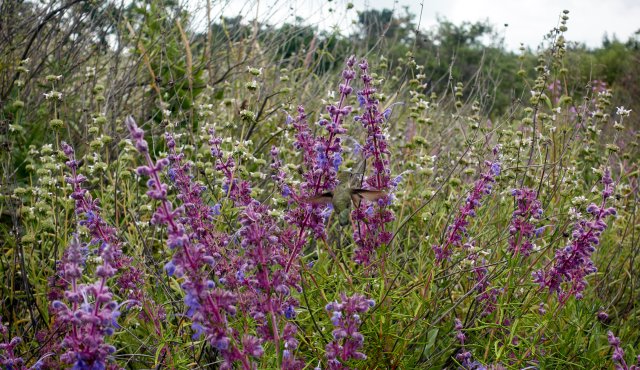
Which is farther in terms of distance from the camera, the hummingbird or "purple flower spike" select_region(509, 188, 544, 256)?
"purple flower spike" select_region(509, 188, 544, 256)

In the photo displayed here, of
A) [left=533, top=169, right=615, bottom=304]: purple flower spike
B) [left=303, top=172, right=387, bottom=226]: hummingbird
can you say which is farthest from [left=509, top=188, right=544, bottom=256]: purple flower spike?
[left=303, top=172, right=387, bottom=226]: hummingbird

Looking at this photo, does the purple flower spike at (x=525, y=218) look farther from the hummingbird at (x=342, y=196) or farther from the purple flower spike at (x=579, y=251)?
the hummingbird at (x=342, y=196)

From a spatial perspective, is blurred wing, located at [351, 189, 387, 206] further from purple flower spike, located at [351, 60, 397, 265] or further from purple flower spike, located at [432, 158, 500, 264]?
purple flower spike, located at [432, 158, 500, 264]

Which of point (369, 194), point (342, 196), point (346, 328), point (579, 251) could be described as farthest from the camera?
point (579, 251)

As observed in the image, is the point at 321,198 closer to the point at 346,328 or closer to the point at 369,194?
the point at 369,194

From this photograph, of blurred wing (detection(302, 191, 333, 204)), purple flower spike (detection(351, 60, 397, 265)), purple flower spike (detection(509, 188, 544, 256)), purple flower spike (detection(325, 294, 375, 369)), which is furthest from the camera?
purple flower spike (detection(509, 188, 544, 256))

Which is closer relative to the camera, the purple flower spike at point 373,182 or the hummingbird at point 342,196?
the hummingbird at point 342,196

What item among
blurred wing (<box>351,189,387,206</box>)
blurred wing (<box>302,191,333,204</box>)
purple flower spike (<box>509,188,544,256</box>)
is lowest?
purple flower spike (<box>509,188,544,256</box>)

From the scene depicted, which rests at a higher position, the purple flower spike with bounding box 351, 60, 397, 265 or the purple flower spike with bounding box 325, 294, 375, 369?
the purple flower spike with bounding box 351, 60, 397, 265

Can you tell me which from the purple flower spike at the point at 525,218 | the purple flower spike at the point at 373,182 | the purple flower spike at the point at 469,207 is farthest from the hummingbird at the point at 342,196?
the purple flower spike at the point at 525,218

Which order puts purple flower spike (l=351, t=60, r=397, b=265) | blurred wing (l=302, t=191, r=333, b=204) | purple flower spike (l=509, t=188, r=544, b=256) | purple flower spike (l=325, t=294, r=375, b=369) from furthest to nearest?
purple flower spike (l=509, t=188, r=544, b=256), purple flower spike (l=351, t=60, r=397, b=265), blurred wing (l=302, t=191, r=333, b=204), purple flower spike (l=325, t=294, r=375, b=369)

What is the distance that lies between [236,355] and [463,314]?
65.8 inches

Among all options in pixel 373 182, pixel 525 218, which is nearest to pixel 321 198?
pixel 373 182

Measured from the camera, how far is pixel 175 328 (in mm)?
2541
